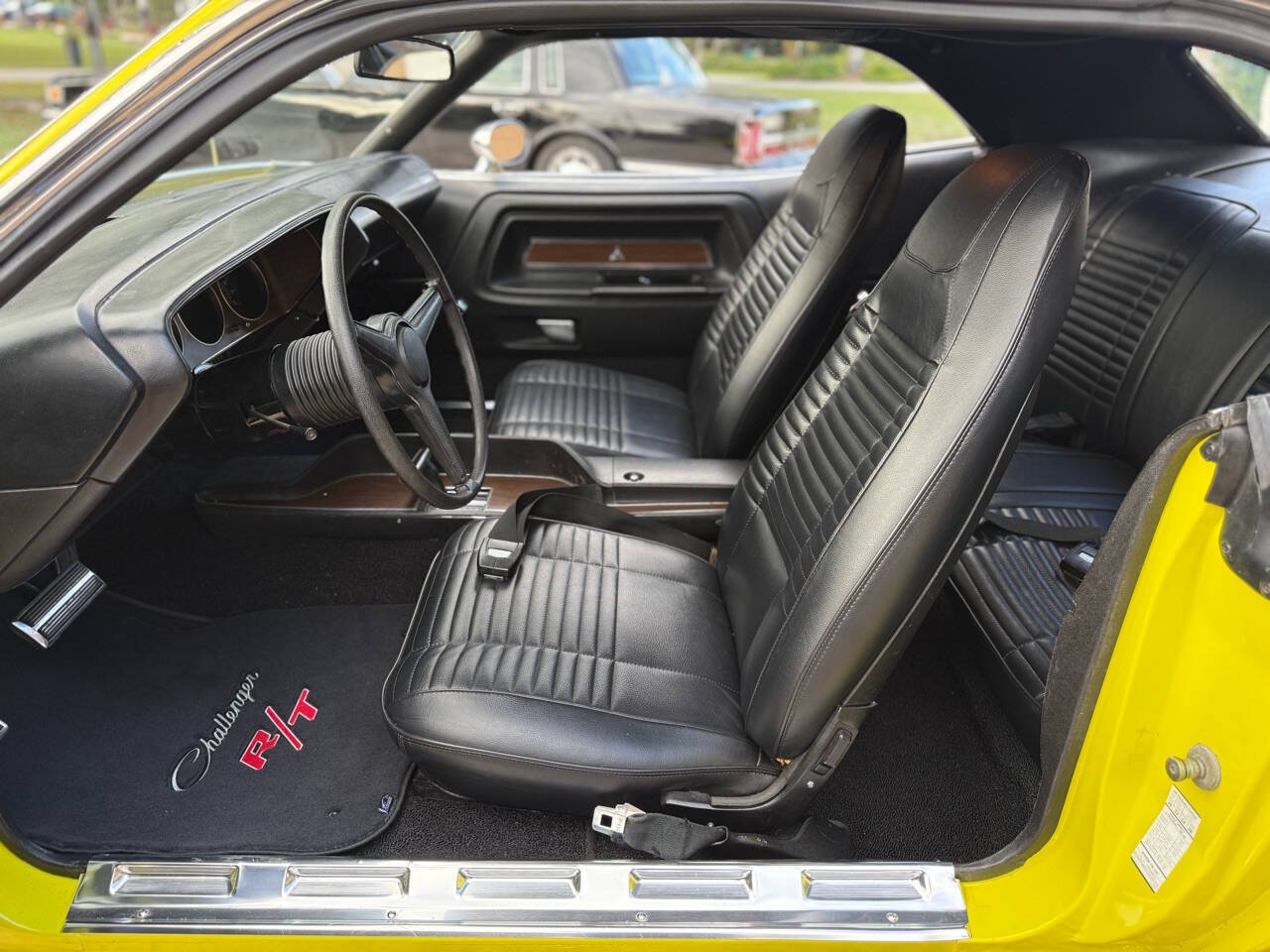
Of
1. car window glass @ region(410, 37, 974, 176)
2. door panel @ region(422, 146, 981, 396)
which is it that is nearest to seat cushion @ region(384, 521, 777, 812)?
door panel @ region(422, 146, 981, 396)

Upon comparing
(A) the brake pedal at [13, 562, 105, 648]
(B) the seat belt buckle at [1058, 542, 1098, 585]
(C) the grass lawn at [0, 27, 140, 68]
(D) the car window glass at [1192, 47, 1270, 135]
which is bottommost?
(C) the grass lawn at [0, 27, 140, 68]

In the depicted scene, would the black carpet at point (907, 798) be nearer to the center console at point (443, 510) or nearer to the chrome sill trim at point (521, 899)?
the chrome sill trim at point (521, 899)

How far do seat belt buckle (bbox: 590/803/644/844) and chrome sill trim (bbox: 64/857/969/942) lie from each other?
0.43 feet

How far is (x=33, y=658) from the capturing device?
1836 millimetres

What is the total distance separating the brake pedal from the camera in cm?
130

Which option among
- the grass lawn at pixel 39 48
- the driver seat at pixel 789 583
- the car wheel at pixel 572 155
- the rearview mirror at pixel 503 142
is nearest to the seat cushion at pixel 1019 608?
the driver seat at pixel 789 583

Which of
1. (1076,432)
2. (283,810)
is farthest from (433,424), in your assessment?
(1076,432)

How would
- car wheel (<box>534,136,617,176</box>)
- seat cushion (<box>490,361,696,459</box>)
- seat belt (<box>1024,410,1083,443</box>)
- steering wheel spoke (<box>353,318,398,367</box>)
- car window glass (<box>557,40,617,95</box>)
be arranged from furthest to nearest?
car window glass (<box>557,40,617,95</box>), car wheel (<box>534,136,617,176</box>), seat cushion (<box>490,361,696,459</box>), seat belt (<box>1024,410,1083,443</box>), steering wheel spoke (<box>353,318,398,367</box>)

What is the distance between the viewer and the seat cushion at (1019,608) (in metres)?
1.54

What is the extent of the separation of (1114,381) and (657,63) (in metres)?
Result: 5.10

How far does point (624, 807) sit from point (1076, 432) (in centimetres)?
151

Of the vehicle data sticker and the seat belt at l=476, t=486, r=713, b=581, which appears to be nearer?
the vehicle data sticker

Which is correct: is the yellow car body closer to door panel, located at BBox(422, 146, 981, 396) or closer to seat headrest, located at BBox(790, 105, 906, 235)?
seat headrest, located at BBox(790, 105, 906, 235)

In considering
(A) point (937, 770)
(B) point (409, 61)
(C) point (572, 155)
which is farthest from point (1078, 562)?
(C) point (572, 155)
